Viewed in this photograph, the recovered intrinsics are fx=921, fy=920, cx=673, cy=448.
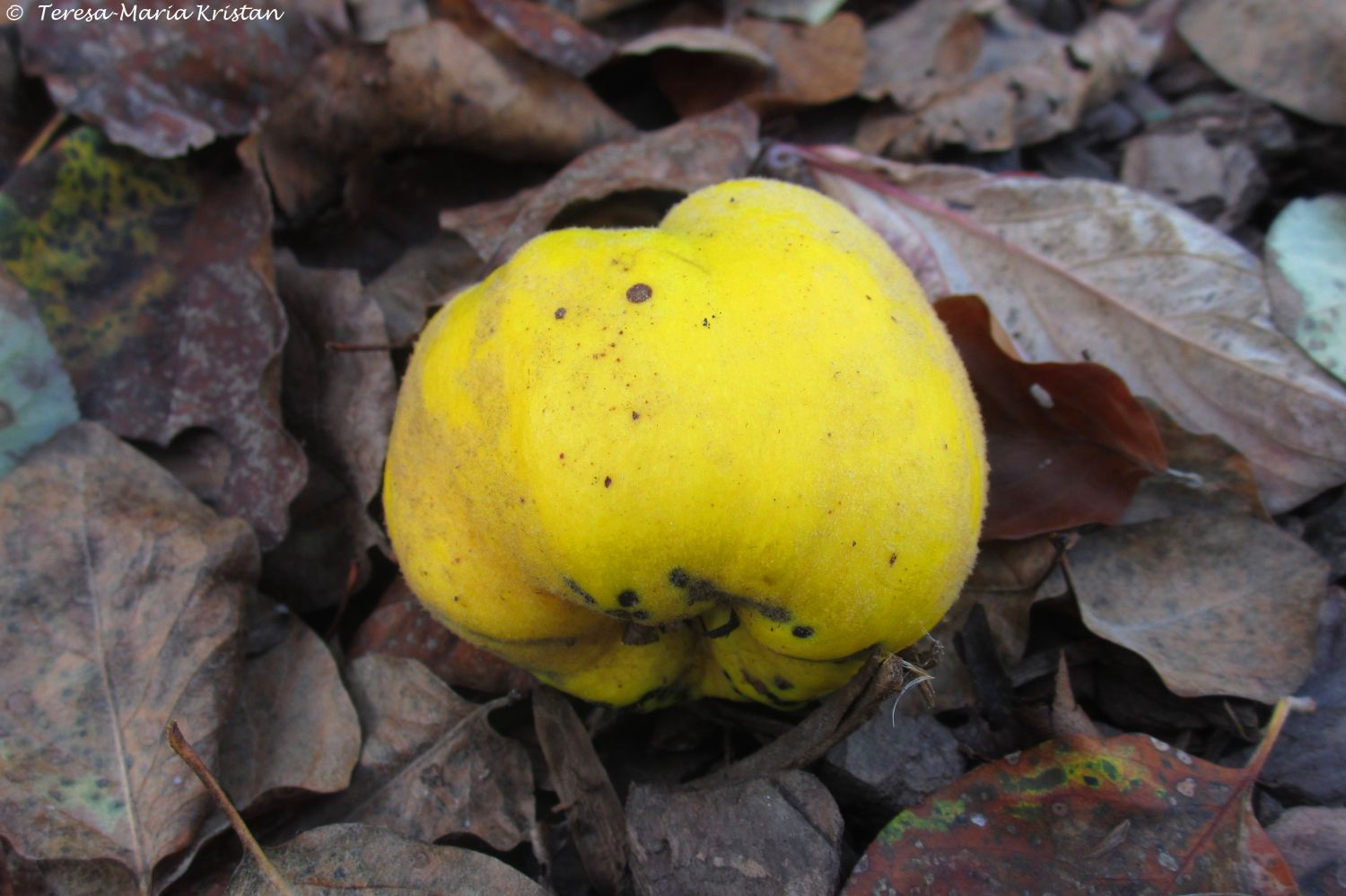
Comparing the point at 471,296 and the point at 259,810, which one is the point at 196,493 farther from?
the point at 471,296

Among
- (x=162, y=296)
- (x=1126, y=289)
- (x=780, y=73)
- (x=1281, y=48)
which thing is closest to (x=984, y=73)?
(x=780, y=73)

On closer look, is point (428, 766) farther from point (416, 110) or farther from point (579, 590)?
point (416, 110)

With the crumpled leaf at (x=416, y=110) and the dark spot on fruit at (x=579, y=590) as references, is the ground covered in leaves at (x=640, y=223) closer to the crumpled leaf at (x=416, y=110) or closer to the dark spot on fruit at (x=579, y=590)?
the crumpled leaf at (x=416, y=110)

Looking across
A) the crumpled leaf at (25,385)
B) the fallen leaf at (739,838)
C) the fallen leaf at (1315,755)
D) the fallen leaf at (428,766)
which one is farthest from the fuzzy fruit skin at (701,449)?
the crumpled leaf at (25,385)

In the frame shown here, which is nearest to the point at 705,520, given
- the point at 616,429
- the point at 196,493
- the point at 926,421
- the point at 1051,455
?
the point at 616,429

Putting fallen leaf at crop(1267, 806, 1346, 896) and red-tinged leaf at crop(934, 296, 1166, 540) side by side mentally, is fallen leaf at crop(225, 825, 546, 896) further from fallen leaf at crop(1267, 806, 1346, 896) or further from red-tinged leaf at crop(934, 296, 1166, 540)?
fallen leaf at crop(1267, 806, 1346, 896)
